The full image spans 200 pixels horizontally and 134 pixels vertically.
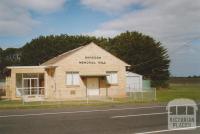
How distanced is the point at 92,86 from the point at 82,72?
1939 millimetres

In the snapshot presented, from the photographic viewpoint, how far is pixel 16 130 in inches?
565

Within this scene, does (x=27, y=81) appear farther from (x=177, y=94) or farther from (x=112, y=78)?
(x=177, y=94)

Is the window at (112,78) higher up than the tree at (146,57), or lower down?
lower down

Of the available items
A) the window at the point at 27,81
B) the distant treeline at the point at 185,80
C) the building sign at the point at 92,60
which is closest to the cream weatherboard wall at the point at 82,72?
the building sign at the point at 92,60

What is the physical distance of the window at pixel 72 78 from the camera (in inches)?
1695

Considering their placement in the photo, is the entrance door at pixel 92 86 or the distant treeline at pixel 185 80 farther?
the distant treeline at pixel 185 80

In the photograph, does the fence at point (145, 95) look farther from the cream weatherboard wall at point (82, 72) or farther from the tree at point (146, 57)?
the tree at point (146, 57)

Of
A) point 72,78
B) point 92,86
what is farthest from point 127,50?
point 72,78

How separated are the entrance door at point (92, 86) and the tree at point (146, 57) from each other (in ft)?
103

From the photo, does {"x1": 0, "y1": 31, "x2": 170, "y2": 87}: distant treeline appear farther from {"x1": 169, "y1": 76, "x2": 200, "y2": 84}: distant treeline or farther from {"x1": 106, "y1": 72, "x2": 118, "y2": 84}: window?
{"x1": 106, "y1": 72, "x2": 118, "y2": 84}: window

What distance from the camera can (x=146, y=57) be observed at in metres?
77.0

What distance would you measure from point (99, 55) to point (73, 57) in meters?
3.15

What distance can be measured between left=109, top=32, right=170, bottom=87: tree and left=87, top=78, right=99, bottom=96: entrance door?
31.3m

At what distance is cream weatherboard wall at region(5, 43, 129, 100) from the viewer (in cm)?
4256
